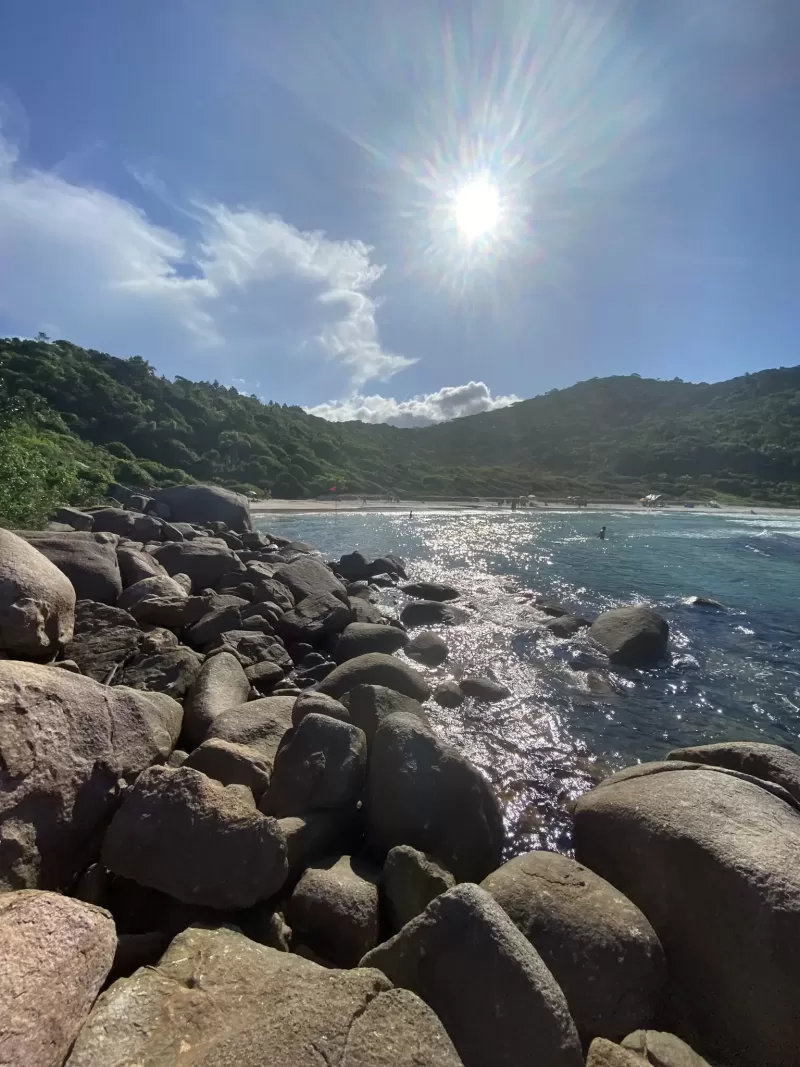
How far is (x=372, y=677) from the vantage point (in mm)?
7379

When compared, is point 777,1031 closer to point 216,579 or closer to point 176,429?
point 216,579

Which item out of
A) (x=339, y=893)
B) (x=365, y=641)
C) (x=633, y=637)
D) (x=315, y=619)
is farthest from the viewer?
(x=633, y=637)

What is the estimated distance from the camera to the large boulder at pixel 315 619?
33.7 ft

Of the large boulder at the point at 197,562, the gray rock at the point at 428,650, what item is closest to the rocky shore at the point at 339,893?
the gray rock at the point at 428,650

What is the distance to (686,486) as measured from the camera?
101 m

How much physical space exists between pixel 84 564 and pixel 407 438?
143174mm

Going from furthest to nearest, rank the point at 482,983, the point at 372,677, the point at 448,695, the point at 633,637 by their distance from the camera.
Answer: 1. the point at 633,637
2. the point at 448,695
3. the point at 372,677
4. the point at 482,983

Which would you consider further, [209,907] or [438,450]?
[438,450]

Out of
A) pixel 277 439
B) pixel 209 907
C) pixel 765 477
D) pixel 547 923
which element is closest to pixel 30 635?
pixel 209 907

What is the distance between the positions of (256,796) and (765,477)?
125m

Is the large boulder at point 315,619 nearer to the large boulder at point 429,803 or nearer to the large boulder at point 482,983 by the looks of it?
the large boulder at point 429,803

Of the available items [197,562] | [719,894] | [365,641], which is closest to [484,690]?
[365,641]

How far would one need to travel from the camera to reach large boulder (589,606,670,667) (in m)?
10.9

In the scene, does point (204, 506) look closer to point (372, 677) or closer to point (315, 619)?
point (315, 619)
